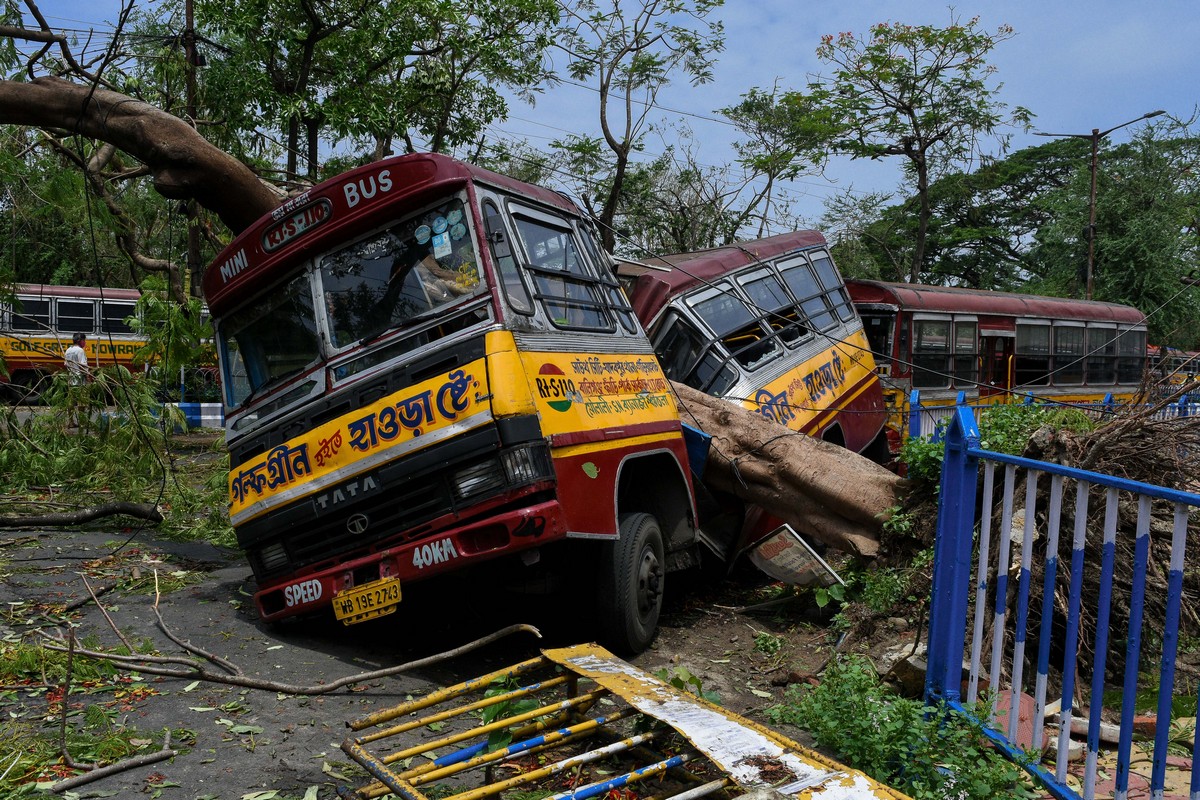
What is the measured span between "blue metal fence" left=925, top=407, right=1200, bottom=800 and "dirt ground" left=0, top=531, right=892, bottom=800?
1.12 meters

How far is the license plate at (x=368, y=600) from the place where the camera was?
496cm

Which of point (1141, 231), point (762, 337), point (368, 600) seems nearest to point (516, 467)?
point (368, 600)

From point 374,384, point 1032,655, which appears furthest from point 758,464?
point 374,384

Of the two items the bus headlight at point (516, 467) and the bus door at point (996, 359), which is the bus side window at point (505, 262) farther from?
the bus door at point (996, 359)

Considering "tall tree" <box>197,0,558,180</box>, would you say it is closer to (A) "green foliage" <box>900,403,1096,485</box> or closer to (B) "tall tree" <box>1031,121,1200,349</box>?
(A) "green foliage" <box>900,403,1096,485</box>

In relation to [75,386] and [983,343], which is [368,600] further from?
[983,343]

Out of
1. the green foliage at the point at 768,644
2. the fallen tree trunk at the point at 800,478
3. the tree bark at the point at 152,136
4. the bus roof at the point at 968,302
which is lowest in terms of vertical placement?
the green foliage at the point at 768,644

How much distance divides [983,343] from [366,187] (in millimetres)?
13638

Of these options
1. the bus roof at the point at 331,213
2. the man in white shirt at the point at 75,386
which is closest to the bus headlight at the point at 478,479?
the bus roof at the point at 331,213

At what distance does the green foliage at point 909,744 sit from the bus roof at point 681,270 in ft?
17.1

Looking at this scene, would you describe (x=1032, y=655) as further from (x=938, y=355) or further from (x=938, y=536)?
(x=938, y=355)

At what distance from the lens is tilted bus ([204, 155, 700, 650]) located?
4.79m

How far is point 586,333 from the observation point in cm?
574

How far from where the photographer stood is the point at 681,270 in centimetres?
894
